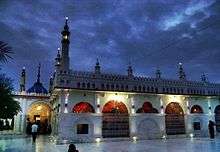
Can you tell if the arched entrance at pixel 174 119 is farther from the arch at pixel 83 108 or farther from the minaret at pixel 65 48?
the minaret at pixel 65 48

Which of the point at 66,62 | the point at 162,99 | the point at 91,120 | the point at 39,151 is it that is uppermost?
the point at 66,62

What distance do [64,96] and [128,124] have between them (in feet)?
25.4

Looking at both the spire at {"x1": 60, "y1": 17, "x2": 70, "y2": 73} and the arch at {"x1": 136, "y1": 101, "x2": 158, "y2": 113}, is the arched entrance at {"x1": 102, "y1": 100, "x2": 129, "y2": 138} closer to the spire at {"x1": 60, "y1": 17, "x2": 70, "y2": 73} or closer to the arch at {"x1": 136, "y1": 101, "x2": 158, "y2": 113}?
the arch at {"x1": 136, "y1": 101, "x2": 158, "y2": 113}

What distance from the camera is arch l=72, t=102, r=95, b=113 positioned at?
78.4 feet

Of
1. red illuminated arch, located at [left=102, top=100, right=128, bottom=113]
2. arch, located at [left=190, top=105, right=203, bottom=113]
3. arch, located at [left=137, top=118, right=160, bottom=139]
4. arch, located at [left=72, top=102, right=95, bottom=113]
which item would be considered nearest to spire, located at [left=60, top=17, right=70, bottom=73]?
arch, located at [left=72, top=102, right=95, bottom=113]

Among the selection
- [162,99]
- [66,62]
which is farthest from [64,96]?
[162,99]

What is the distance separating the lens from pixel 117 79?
86.3 ft

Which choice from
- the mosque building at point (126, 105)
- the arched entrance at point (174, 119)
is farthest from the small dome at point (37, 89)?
the arched entrance at point (174, 119)

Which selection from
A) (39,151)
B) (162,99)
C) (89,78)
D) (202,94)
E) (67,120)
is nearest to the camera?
(39,151)

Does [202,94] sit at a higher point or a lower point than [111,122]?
higher

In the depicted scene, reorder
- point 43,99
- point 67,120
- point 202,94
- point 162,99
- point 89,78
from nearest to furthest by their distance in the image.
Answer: point 67,120 → point 89,78 → point 162,99 → point 202,94 → point 43,99

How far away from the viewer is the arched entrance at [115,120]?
24875 millimetres

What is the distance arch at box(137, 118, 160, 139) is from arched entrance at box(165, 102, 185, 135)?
170cm

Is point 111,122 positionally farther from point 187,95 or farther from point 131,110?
point 187,95
